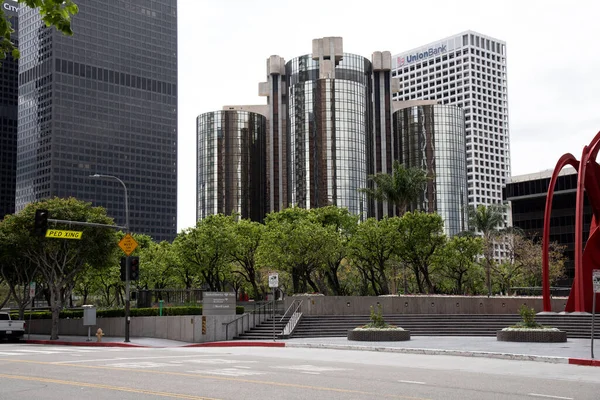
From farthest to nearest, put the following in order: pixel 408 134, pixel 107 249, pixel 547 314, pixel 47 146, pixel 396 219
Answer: pixel 47 146 < pixel 408 134 < pixel 396 219 < pixel 107 249 < pixel 547 314

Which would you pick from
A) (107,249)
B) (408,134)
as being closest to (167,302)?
(107,249)

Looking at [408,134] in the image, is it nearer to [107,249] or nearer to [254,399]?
[107,249]

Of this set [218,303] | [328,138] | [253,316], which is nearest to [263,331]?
[253,316]

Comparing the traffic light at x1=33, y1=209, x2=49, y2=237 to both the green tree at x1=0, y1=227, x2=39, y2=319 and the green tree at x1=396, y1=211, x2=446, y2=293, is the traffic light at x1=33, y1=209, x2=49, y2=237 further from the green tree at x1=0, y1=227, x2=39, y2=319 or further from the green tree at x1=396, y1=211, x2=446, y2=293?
the green tree at x1=396, y1=211, x2=446, y2=293

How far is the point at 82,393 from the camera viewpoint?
14.4 meters

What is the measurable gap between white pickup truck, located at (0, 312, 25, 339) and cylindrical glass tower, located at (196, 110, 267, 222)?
133103mm

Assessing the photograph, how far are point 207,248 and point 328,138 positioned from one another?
91582 mm

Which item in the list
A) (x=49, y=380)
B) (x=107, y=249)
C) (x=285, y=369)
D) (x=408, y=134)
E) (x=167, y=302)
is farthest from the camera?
(x=408, y=134)

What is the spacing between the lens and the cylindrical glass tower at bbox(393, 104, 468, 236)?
174250 mm

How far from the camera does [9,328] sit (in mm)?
40844

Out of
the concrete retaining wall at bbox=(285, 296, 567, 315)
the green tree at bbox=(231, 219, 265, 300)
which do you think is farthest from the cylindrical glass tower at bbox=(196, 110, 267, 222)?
the concrete retaining wall at bbox=(285, 296, 567, 315)

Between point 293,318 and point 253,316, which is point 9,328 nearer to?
point 253,316

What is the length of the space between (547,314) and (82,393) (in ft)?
99.5

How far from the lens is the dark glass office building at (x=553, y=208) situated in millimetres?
123688
